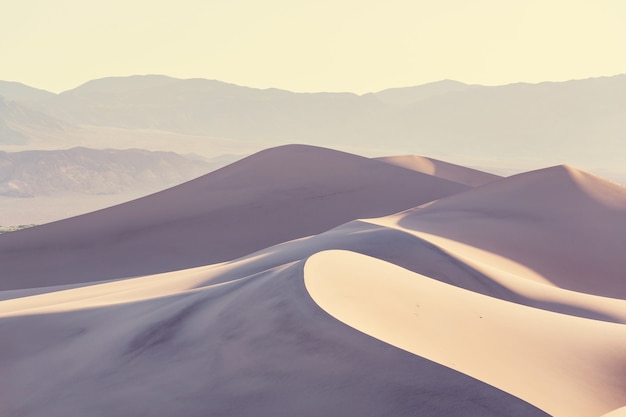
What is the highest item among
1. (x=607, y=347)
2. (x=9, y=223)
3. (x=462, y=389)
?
(x=462, y=389)

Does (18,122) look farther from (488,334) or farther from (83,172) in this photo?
(488,334)

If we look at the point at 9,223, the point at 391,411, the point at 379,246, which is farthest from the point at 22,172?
the point at 391,411

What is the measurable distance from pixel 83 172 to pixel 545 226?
93797 millimetres

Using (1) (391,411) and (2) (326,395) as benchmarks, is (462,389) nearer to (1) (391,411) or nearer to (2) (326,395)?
(1) (391,411)

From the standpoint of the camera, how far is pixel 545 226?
19734 millimetres

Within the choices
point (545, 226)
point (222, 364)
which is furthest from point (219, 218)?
point (222, 364)

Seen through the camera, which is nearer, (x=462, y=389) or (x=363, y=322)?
(x=462, y=389)

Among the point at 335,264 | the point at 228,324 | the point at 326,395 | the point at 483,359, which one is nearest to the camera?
the point at 326,395

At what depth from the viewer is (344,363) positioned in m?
6.32

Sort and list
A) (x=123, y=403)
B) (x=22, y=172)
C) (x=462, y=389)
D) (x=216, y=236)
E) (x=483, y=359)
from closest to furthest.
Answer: (x=462, y=389), (x=483, y=359), (x=123, y=403), (x=216, y=236), (x=22, y=172)

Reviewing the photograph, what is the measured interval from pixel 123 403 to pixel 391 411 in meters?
2.51

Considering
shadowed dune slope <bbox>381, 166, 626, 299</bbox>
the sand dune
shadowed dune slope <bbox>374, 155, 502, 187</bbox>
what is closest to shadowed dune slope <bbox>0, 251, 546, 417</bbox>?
the sand dune

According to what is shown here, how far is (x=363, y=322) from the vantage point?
23.1ft

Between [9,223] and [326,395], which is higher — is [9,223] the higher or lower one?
the lower one
